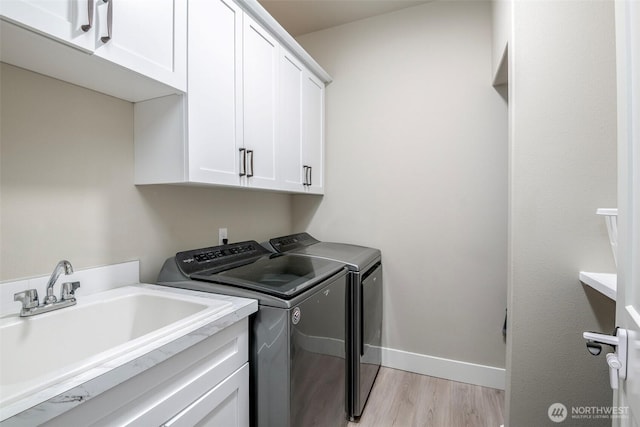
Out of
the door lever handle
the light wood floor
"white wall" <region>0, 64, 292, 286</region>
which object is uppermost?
"white wall" <region>0, 64, 292, 286</region>

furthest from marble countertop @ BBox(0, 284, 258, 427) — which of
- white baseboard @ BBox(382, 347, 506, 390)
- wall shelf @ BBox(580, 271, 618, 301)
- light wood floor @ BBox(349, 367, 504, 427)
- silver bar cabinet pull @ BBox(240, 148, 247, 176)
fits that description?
white baseboard @ BBox(382, 347, 506, 390)

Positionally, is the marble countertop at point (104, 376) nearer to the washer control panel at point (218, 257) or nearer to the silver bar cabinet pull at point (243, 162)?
the washer control panel at point (218, 257)

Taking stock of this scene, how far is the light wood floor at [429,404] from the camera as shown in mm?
1745

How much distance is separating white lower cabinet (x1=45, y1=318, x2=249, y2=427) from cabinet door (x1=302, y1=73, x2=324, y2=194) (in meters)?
1.44

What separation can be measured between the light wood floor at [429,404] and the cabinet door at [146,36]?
2067mm

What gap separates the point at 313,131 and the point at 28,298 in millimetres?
1902

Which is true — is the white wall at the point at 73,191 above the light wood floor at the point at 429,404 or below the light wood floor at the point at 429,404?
above

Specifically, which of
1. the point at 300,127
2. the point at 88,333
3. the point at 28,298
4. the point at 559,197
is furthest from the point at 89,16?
the point at 559,197

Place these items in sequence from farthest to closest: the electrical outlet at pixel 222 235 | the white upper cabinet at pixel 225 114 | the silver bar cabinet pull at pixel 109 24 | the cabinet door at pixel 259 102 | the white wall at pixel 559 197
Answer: the electrical outlet at pixel 222 235
the cabinet door at pixel 259 102
the white upper cabinet at pixel 225 114
the white wall at pixel 559 197
the silver bar cabinet pull at pixel 109 24

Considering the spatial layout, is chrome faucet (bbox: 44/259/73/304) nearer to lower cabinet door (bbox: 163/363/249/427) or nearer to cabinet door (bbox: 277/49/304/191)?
lower cabinet door (bbox: 163/363/249/427)

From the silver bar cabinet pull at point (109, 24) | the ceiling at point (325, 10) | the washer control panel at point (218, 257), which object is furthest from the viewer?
the ceiling at point (325, 10)

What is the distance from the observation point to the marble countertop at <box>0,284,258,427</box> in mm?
524

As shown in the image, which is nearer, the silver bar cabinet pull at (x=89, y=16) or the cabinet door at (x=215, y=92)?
the silver bar cabinet pull at (x=89, y=16)

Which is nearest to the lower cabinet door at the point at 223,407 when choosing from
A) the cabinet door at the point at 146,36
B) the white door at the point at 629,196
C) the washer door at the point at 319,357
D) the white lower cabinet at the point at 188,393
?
the white lower cabinet at the point at 188,393
